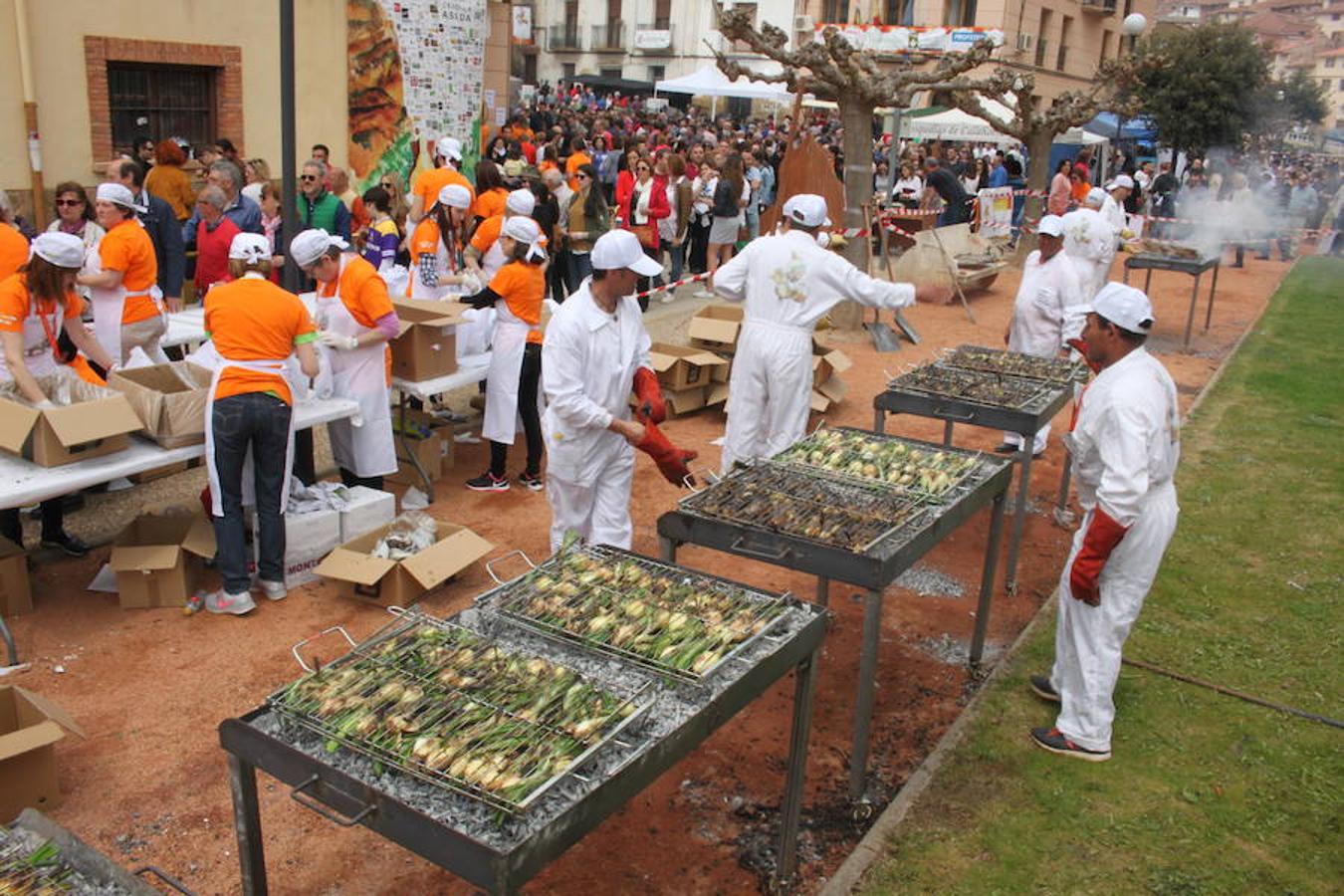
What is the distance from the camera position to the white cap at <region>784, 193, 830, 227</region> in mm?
7004

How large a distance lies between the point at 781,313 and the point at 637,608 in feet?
11.7

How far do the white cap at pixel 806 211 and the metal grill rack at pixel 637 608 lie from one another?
128 inches

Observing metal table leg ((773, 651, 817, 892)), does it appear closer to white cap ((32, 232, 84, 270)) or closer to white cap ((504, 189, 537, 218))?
white cap ((32, 232, 84, 270))

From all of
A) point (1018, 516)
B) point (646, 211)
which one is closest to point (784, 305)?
point (1018, 516)

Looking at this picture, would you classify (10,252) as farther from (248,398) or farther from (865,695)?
(865,695)

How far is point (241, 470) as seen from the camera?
614 centimetres

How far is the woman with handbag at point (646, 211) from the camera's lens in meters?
14.8

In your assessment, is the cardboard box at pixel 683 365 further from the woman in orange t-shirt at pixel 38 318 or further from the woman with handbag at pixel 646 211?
the woman in orange t-shirt at pixel 38 318

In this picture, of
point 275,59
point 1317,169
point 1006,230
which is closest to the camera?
point 275,59

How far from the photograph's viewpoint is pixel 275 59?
1523 centimetres

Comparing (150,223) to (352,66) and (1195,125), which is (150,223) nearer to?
(352,66)

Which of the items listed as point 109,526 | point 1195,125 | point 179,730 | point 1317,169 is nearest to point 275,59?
point 109,526

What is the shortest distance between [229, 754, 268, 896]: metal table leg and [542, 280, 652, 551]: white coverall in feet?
8.65

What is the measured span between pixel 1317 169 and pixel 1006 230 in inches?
1187
